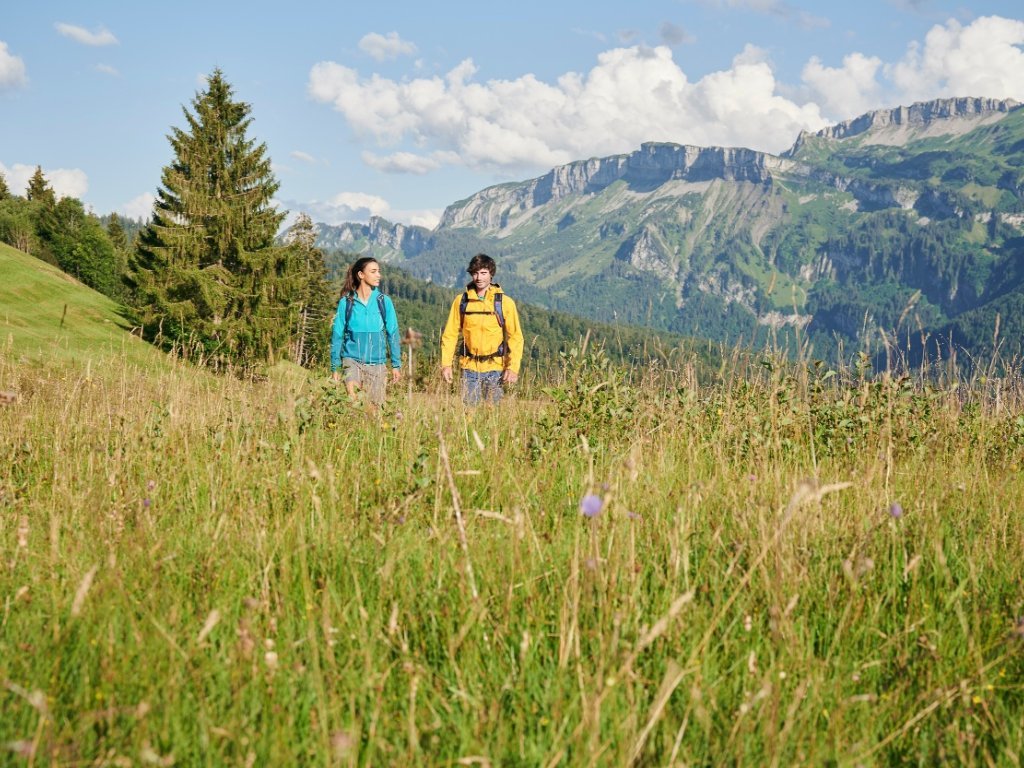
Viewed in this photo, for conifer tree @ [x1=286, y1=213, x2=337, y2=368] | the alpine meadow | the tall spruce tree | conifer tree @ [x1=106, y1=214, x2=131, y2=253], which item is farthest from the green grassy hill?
conifer tree @ [x1=106, y1=214, x2=131, y2=253]

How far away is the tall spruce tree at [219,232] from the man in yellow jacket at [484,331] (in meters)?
30.1

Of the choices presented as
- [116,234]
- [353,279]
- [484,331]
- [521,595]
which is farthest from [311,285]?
[521,595]

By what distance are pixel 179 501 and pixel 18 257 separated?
55.7 meters

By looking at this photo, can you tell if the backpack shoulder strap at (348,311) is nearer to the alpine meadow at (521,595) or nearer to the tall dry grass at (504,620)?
the alpine meadow at (521,595)

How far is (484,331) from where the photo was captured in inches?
373

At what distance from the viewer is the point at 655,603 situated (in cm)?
246

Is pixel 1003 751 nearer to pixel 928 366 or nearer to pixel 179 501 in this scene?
pixel 179 501

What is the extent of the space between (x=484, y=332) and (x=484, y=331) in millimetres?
14

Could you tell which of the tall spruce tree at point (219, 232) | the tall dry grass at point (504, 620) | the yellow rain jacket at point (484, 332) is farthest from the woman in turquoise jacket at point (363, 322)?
the tall spruce tree at point (219, 232)

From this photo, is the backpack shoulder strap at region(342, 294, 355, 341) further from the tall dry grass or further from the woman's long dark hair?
the tall dry grass

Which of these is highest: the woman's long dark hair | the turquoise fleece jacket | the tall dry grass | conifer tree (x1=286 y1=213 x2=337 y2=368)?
conifer tree (x1=286 y1=213 x2=337 y2=368)

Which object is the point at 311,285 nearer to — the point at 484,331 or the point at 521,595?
the point at 484,331

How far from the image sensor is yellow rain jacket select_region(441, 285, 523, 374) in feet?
31.0

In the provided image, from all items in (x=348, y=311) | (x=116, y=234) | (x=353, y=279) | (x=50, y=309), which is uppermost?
(x=116, y=234)
